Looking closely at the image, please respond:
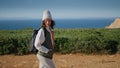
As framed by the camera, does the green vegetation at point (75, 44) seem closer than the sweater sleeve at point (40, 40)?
No

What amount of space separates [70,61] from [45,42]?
7.26 meters

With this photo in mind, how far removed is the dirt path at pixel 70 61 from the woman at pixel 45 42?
6.02 meters

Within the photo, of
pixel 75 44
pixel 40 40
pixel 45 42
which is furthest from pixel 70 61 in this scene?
pixel 40 40

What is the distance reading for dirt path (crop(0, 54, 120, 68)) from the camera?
43.5 feet

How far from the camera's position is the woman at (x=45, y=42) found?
705 centimetres

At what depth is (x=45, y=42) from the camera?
712 centimetres

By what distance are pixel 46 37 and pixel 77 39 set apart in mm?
9734

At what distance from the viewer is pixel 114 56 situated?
15.5m

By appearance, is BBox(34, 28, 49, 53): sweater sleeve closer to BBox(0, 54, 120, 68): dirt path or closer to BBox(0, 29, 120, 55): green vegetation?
BBox(0, 54, 120, 68): dirt path

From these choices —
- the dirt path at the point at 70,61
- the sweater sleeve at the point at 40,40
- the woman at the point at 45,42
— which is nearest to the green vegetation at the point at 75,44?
the dirt path at the point at 70,61

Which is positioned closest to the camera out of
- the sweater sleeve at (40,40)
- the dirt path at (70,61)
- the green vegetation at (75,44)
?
the sweater sleeve at (40,40)

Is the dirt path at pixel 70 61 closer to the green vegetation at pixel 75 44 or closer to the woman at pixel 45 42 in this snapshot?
the green vegetation at pixel 75 44

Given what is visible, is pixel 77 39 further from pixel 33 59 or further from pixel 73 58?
pixel 33 59

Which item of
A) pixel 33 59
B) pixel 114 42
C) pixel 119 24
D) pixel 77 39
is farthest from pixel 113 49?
pixel 119 24
